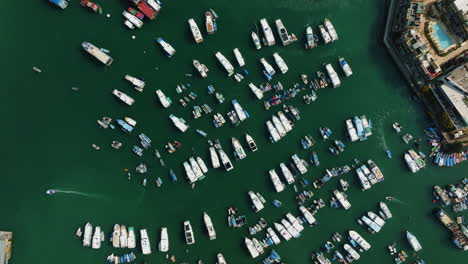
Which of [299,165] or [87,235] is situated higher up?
[87,235]

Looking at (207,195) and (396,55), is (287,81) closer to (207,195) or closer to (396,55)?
(396,55)

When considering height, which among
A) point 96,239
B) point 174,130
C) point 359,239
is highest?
point 174,130

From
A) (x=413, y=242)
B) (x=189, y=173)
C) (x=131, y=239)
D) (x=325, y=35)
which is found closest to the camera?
(x=131, y=239)

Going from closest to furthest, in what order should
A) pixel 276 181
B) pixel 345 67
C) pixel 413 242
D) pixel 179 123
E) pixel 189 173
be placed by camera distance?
pixel 189 173
pixel 179 123
pixel 276 181
pixel 345 67
pixel 413 242

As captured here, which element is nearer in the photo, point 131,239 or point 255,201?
point 131,239

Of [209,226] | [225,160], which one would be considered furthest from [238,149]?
[209,226]

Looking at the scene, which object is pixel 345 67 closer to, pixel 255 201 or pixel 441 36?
pixel 441 36

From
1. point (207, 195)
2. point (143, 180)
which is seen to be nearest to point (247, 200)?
point (207, 195)
